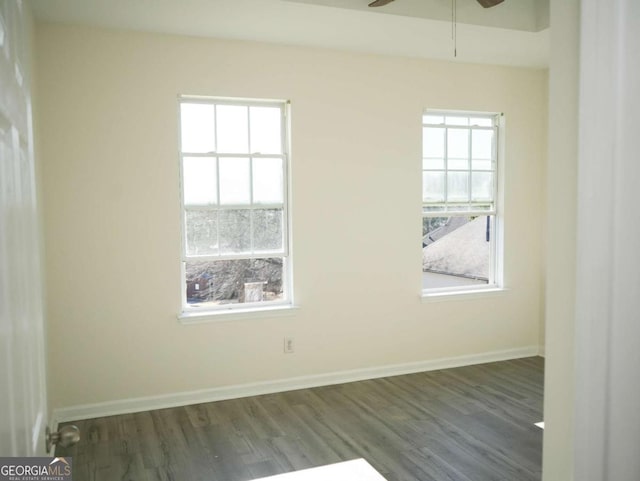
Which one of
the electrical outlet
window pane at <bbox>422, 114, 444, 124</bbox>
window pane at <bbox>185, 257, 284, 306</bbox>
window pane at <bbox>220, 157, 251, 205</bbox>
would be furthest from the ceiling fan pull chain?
the electrical outlet

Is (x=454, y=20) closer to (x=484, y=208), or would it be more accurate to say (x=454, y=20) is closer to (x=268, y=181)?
(x=268, y=181)

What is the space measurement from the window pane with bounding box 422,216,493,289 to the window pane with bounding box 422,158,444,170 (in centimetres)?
47

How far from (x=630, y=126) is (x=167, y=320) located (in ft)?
12.3

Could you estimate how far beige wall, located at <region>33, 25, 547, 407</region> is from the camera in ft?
12.4

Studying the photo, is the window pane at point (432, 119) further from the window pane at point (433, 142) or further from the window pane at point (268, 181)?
the window pane at point (268, 181)

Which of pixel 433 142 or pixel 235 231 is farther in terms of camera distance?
pixel 433 142

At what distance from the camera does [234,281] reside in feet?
14.2

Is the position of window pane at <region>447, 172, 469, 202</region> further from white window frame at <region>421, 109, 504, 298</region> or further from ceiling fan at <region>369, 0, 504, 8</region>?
ceiling fan at <region>369, 0, 504, 8</region>

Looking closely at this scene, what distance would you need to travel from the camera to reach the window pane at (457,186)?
5.02m

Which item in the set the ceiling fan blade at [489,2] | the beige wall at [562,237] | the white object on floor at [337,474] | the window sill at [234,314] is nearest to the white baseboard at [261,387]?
the window sill at [234,314]

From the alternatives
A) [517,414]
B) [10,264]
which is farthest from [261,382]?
[10,264]

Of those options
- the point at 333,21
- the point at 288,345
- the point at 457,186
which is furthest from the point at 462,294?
the point at 333,21

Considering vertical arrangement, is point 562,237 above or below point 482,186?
below

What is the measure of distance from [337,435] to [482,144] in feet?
10.1
